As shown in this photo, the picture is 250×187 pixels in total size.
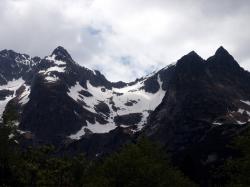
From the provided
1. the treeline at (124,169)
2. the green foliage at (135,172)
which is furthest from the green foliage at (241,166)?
the green foliage at (135,172)

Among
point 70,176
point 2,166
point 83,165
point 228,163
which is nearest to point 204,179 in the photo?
point 83,165

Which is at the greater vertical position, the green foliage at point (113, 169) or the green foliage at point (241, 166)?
the green foliage at point (113, 169)

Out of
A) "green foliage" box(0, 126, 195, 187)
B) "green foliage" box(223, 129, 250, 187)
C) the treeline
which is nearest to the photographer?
"green foliage" box(223, 129, 250, 187)

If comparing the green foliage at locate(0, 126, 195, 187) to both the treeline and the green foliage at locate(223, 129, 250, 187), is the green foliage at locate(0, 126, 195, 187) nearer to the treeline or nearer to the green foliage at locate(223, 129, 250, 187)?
the treeline

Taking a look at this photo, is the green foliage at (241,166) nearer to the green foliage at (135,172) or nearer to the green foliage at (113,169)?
the green foliage at (135,172)

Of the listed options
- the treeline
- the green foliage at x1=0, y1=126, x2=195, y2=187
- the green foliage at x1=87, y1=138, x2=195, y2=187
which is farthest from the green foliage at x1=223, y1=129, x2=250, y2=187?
the green foliage at x1=0, y1=126, x2=195, y2=187

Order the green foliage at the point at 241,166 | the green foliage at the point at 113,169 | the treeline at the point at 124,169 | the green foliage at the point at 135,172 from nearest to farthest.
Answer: the green foliage at the point at 241,166 < the treeline at the point at 124,169 < the green foliage at the point at 135,172 < the green foliage at the point at 113,169

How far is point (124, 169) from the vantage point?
212ft

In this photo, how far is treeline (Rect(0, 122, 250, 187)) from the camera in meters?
53.4

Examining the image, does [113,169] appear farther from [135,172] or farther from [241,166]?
[241,166]

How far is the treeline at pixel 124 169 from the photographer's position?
175 ft

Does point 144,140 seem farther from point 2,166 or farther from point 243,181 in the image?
point 2,166

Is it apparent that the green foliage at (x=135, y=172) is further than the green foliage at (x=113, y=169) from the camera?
No

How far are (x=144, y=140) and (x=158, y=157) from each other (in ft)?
10.2
